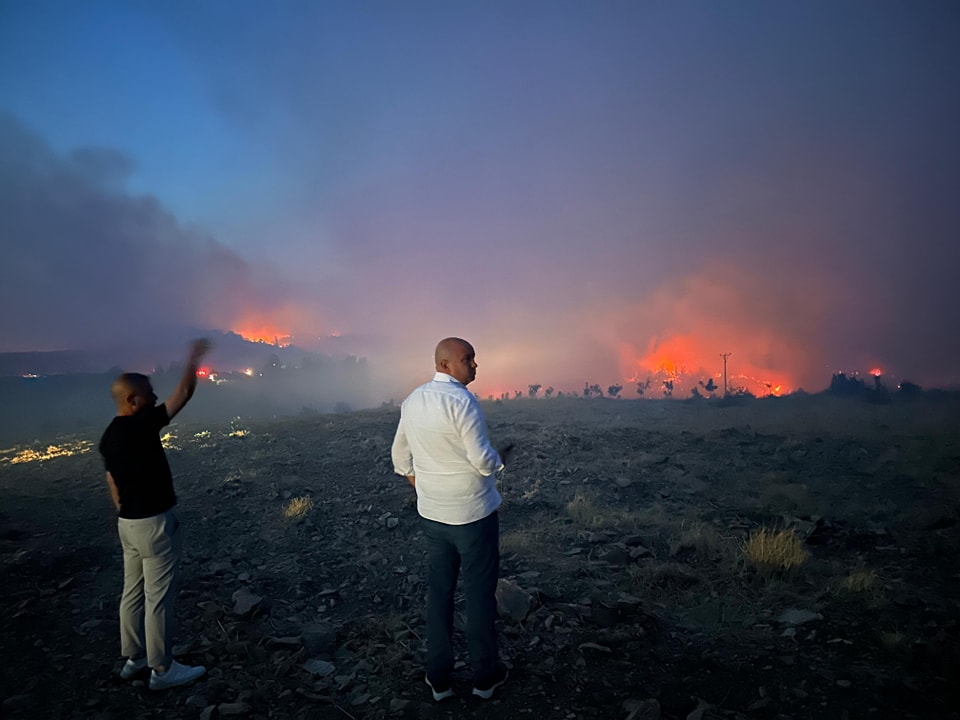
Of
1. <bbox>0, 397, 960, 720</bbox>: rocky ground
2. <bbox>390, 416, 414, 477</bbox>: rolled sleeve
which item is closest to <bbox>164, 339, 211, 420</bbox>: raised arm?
<bbox>390, 416, 414, 477</bbox>: rolled sleeve

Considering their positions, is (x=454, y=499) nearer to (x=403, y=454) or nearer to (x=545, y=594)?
(x=403, y=454)

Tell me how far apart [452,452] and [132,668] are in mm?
3402

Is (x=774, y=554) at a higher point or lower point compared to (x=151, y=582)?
lower

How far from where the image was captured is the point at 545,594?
5.97 metres

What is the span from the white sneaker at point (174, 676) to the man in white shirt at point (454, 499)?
6.87 ft

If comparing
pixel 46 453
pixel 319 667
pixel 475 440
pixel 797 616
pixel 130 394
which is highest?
pixel 130 394

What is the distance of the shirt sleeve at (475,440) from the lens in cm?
364

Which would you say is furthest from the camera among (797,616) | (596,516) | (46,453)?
(46,453)

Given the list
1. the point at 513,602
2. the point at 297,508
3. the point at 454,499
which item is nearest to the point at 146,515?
the point at 454,499

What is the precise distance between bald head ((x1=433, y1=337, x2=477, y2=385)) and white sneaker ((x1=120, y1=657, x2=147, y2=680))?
3.64m

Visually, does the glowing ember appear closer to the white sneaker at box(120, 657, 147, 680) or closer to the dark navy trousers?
the white sneaker at box(120, 657, 147, 680)

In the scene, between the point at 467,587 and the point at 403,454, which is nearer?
the point at 467,587

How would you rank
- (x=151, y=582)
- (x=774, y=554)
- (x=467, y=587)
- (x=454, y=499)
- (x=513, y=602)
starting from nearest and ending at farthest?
(x=454, y=499), (x=467, y=587), (x=151, y=582), (x=513, y=602), (x=774, y=554)

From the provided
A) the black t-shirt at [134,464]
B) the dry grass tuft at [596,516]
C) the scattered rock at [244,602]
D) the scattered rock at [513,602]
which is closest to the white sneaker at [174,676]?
the scattered rock at [244,602]
